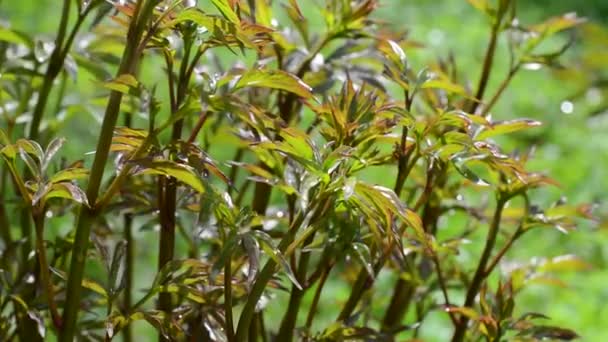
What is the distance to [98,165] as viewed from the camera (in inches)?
40.1

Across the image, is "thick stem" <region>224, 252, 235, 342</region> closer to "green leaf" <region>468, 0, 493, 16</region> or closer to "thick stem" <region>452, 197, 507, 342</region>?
"thick stem" <region>452, 197, 507, 342</region>

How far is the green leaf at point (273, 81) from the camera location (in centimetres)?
100

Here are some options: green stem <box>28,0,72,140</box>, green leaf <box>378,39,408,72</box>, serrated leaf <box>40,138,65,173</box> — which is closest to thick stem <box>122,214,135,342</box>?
green stem <box>28,0,72,140</box>

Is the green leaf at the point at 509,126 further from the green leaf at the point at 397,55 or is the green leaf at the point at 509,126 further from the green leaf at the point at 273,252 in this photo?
the green leaf at the point at 273,252

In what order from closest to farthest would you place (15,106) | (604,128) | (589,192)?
(15,106) → (589,192) → (604,128)

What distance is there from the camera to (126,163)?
3.28 ft

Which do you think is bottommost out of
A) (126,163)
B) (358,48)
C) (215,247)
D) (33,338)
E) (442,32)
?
(33,338)

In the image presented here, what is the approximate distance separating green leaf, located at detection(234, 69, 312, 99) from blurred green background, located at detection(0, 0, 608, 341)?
0.84 m

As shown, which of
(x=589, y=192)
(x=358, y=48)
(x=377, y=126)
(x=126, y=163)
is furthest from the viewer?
(x=589, y=192)

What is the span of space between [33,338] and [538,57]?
0.82 m

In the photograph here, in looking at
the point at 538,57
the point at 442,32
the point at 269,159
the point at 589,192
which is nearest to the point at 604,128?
the point at 589,192

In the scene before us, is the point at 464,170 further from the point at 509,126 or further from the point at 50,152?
the point at 50,152

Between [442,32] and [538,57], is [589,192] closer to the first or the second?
[442,32]

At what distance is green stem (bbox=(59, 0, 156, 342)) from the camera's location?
0.99m
